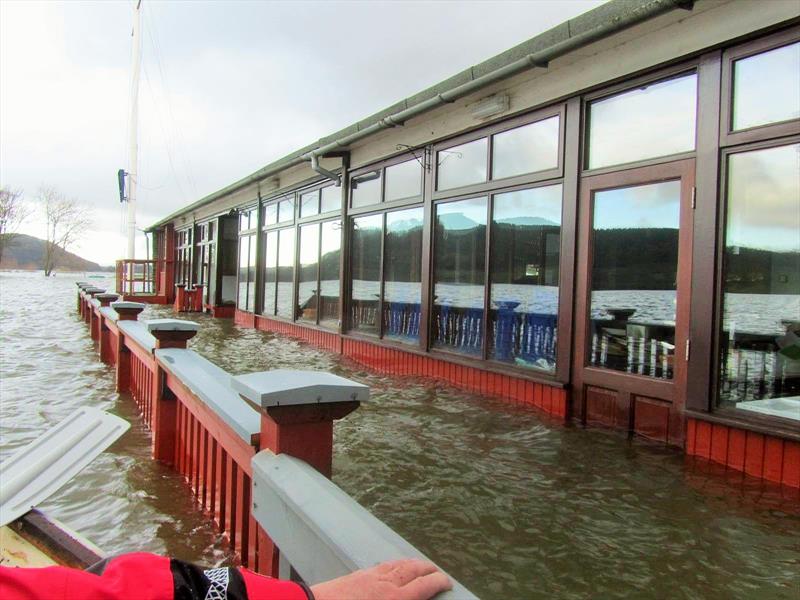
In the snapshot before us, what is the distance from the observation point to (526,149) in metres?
5.07

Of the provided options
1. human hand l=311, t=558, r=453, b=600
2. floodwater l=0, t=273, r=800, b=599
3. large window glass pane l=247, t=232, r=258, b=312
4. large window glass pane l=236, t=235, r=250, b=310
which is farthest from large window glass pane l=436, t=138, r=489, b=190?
large window glass pane l=236, t=235, r=250, b=310

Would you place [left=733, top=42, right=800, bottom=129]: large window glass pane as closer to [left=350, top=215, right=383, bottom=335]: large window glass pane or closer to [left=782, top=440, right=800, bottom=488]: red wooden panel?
[left=782, top=440, right=800, bottom=488]: red wooden panel

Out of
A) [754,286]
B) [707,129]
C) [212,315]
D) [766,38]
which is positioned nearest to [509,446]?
[754,286]

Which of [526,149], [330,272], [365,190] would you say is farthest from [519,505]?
[330,272]

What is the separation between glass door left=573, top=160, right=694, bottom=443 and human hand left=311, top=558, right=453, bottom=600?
11.2 ft

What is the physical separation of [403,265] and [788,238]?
435cm

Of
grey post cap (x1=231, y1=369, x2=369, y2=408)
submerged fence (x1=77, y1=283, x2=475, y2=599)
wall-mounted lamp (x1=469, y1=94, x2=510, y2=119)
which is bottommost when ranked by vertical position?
submerged fence (x1=77, y1=283, x2=475, y2=599)

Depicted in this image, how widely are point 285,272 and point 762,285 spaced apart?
28.2 feet

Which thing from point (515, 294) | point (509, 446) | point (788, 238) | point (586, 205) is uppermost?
point (586, 205)

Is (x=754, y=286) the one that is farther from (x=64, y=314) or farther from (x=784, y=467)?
(x=64, y=314)

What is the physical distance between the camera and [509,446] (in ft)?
12.4

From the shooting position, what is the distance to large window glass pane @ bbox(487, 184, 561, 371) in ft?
15.5

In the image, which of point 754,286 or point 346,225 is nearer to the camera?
point 754,286

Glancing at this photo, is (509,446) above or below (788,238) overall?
below
